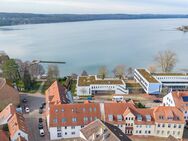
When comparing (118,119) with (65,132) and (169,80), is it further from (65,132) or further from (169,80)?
(169,80)

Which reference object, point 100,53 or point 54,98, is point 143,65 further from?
point 54,98

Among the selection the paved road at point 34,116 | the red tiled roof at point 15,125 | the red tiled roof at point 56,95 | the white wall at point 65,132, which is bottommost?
the paved road at point 34,116

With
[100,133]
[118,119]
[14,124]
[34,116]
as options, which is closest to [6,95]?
[34,116]

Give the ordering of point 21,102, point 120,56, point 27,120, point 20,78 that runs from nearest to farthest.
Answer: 1. point 27,120
2. point 21,102
3. point 20,78
4. point 120,56

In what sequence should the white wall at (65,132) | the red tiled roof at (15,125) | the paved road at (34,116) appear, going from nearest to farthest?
the red tiled roof at (15,125) < the white wall at (65,132) < the paved road at (34,116)

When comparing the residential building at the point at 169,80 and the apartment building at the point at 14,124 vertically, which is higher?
the apartment building at the point at 14,124

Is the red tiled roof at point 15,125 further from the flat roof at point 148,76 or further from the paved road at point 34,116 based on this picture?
the flat roof at point 148,76

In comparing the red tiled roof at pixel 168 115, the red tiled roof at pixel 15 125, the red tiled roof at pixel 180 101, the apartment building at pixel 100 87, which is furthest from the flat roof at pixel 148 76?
the red tiled roof at pixel 15 125

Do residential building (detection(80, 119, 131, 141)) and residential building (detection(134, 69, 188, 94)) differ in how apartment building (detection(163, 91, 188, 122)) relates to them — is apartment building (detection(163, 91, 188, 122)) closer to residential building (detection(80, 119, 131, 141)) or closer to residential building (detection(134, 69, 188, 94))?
residential building (detection(134, 69, 188, 94))

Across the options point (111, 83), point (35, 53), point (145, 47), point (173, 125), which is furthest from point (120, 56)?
point (173, 125)
